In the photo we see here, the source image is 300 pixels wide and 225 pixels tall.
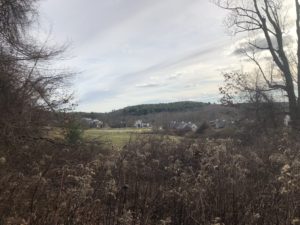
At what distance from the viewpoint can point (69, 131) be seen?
20.2 m

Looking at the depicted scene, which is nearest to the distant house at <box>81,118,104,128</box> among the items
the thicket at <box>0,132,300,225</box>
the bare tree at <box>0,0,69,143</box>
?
the bare tree at <box>0,0,69,143</box>

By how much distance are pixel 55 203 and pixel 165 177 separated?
17.4ft

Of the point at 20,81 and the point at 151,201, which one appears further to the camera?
the point at 20,81

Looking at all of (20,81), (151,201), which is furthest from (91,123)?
(151,201)

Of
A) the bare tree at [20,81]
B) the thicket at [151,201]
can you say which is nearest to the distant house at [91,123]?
the bare tree at [20,81]

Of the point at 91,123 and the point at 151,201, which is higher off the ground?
the point at 91,123

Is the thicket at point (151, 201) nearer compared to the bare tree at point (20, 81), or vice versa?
the thicket at point (151, 201)

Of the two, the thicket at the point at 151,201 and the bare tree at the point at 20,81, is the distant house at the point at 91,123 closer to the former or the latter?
the bare tree at the point at 20,81

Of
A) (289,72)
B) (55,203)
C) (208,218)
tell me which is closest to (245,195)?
(208,218)

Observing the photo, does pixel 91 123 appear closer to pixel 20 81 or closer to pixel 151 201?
pixel 20 81

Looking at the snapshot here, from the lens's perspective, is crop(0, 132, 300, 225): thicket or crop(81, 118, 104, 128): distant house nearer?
crop(0, 132, 300, 225): thicket

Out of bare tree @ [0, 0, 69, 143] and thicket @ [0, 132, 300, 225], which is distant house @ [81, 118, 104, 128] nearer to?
bare tree @ [0, 0, 69, 143]

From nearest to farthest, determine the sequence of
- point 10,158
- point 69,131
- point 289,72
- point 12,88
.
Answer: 1. point 10,158
2. point 12,88
3. point 69,131
4. point 289,72

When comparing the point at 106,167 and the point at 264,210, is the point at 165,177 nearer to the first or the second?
the point at 106,167
